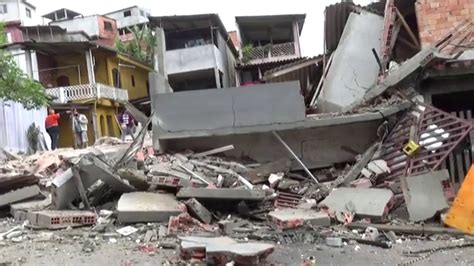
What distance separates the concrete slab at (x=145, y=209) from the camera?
733cm

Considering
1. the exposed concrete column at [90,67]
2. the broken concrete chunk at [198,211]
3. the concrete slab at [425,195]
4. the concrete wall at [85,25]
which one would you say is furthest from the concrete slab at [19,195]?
the concrete wall at [85,25]

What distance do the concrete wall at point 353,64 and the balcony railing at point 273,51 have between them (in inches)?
622

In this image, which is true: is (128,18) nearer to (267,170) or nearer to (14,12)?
(14,12)

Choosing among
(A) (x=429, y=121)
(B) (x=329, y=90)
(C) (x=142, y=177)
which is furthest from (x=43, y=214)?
(B) (x=329, y=90)

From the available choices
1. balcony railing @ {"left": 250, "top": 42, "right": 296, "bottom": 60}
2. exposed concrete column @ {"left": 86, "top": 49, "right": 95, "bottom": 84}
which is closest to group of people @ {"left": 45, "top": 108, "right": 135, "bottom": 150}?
exposed concrete column @ {"left": 86, "top": 49, "right": 95, "bottom": 84}

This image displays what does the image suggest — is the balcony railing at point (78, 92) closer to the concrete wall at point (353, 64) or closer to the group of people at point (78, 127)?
the group of people at point (78, 127)

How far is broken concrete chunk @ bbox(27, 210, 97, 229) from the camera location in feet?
23.7

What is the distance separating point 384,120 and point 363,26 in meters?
4.03

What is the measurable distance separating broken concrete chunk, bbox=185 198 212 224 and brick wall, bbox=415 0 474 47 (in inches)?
251

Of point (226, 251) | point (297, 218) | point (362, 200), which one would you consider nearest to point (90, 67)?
point (362, 200)

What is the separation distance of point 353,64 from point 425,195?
541 cm

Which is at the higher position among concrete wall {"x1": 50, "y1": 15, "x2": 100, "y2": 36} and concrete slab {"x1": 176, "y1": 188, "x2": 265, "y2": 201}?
concrete wall {"x1": 50, "y1": 15, "x2": 100, "y2": 36}

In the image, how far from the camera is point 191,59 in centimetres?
2630

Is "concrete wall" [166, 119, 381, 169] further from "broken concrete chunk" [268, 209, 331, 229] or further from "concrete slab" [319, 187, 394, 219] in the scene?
"broken concrete chunk" [268, 209, 331, 229]
